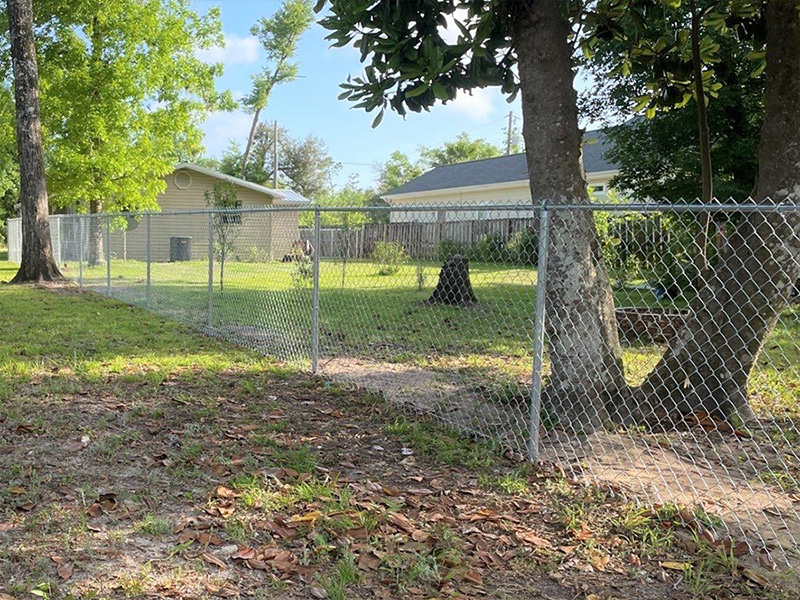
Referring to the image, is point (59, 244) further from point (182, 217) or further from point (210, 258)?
point (210, 258)

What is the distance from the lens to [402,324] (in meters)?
9.23

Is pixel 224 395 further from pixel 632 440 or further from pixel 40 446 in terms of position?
pixel 632 440

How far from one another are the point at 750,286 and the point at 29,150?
13.8 metres

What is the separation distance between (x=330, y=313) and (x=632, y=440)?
638cm

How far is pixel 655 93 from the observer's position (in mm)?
6207

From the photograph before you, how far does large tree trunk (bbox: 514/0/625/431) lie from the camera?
428 centimetres

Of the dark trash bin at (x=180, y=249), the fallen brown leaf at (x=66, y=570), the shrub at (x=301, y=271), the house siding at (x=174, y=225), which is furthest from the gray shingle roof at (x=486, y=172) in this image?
the fallen brown leaf at (x=66, y=570)

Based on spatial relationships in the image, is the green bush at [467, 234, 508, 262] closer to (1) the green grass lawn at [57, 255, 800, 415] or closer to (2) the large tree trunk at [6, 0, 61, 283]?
(1) the green grass lawn at [57, 255, 800, 415]

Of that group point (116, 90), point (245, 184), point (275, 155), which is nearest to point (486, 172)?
point (245, 184)

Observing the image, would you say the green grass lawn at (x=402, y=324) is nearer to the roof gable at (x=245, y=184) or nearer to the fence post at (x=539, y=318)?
the fence post at (x=539, y=318)

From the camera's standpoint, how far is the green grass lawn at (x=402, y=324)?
234 inches

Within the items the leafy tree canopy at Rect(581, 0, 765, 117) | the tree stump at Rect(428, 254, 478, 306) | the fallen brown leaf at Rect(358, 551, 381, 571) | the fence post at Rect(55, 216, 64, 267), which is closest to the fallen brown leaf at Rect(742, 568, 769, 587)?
the fallen brown leaf at Rect(358, 551, 381, 571)

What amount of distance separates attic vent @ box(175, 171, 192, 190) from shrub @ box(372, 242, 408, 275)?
21994mm

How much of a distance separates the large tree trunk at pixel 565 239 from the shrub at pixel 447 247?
1068 mm
